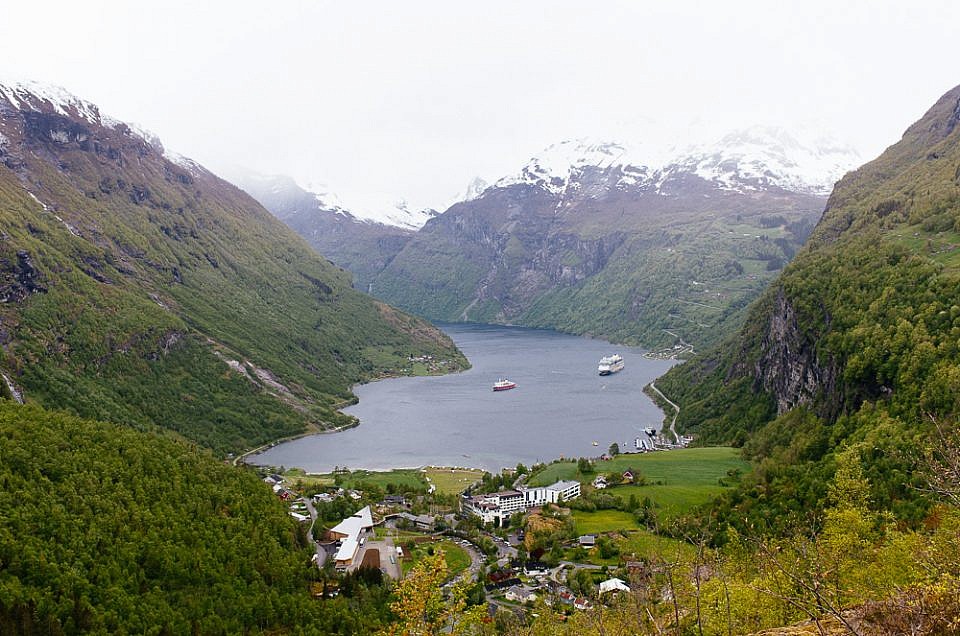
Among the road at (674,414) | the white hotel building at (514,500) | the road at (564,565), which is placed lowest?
the road at (674,414)

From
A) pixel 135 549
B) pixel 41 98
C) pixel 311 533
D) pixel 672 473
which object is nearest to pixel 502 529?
pixel 311 533

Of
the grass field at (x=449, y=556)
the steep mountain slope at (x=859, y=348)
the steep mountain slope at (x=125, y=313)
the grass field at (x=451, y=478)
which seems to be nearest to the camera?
the grass field at (x=449, y=556)

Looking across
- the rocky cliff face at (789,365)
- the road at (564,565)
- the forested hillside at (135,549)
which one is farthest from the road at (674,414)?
the forested hillside at (135,549)

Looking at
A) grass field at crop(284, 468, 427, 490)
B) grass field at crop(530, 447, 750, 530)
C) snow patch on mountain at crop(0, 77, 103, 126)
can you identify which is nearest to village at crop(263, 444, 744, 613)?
grass field at crop(530, 447, 750, 530)

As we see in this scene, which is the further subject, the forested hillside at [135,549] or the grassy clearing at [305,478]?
the grassy clearing at [305,478]

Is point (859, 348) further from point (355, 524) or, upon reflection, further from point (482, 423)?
point (482, 423)

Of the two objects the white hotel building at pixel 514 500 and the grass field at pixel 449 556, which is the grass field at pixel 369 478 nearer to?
the white hotel building at pixel 514 500
